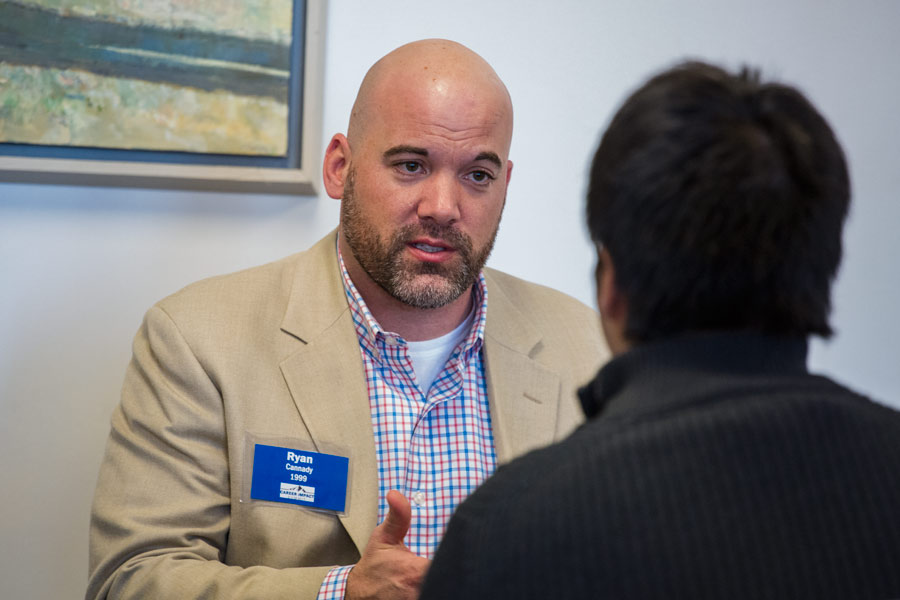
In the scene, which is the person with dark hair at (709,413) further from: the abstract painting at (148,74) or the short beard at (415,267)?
the abstract painting at (148,74)

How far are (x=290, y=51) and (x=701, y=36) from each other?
1.01 metres

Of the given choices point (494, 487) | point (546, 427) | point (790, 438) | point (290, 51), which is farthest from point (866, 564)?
point (290, 51)

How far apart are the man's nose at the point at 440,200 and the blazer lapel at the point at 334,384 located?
8.9 inches

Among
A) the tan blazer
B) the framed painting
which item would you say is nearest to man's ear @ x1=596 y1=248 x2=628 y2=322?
the tan blazer

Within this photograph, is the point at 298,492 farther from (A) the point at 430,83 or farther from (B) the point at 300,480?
(A) the point at 430,83

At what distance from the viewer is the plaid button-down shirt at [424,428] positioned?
153cm

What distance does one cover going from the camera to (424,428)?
5.23 feet

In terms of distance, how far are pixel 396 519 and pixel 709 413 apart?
2.21 feet

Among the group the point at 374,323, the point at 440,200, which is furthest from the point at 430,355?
the point at 440,200

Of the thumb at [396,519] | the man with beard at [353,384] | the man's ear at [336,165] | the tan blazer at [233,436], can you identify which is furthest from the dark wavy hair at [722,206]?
the man's ear at [336,165]

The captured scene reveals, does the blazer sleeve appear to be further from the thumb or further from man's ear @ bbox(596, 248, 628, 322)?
man's ear @ bbox(596, 248, 628, 322)

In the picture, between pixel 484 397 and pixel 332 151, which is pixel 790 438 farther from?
pixel 332 151

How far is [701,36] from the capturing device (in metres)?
2.14

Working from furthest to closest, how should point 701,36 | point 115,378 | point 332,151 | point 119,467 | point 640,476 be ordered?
point 701,36
point 115,378
point 332,151
point 119,467
point 640,476
